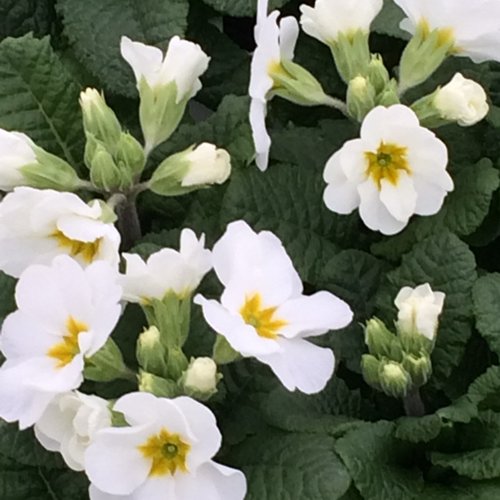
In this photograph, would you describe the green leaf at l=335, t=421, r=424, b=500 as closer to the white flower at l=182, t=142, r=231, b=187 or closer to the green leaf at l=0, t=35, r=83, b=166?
the white flower at l=182, t=142, r=231, b=187

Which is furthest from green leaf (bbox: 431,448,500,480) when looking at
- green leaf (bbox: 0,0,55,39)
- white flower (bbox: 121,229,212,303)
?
green leaf (bbox: 0,0,55,39)

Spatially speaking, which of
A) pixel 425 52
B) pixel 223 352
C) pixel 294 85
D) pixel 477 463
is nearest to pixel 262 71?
pixel 294 85

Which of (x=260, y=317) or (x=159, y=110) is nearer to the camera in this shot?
(x=260, y=317)

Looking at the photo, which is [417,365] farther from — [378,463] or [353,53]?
[353,53]

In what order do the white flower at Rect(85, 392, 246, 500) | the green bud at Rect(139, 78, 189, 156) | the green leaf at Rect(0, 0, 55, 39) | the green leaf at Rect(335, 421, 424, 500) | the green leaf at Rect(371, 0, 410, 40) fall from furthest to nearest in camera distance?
the green leaf at Rect(0, 0, 55, 39) < the green leaf at Rect(371, 0, 410, 40) < the green bud at Rect(139, 78, 189, 156) < the green leaf at Rect(335, 421, 424, 500) < the white flower at Rect(85, 392, 246, 500)

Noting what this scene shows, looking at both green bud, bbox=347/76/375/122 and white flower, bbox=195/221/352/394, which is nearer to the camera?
white flower, bbox=195/221/352/394

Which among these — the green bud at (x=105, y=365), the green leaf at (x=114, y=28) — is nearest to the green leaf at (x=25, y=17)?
the green leaf at (x=114, y=28)

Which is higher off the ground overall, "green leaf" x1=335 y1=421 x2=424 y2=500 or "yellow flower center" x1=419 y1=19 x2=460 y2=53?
"yellow flower center" x1=419 y1=19 x2=460 y2=53
